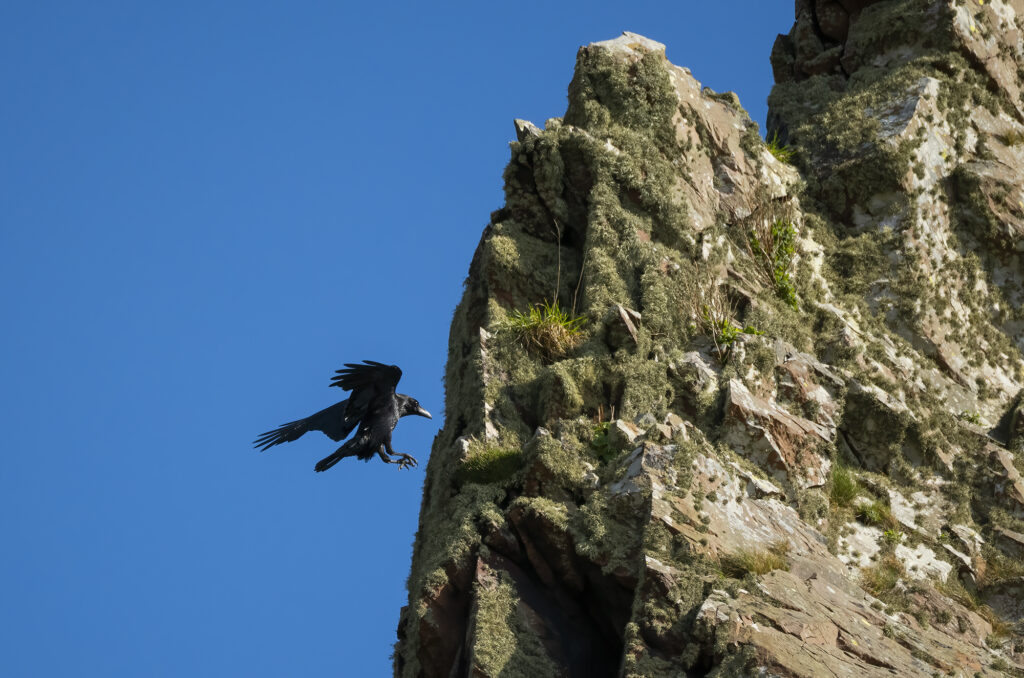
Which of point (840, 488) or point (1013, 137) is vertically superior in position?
point (1013, 137)

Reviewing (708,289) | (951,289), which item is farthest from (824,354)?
(951,289)

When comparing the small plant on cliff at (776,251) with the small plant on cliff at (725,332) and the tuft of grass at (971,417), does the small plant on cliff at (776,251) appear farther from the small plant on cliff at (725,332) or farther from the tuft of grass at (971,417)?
the tuft of grass at (971,417)

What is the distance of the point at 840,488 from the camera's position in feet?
38.8

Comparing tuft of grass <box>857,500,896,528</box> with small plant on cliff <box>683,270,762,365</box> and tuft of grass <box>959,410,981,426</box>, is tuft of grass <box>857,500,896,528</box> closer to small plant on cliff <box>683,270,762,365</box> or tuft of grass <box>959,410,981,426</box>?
small plant on cliff <box>683,270,762,365</box>

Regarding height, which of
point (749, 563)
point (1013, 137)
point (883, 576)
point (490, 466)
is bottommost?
point (749, 563)

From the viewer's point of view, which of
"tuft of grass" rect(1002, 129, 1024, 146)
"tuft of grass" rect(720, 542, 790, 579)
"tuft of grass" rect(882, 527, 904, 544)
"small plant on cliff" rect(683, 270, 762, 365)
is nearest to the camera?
"tuft of grass" rect(720, 542, 790, 579)

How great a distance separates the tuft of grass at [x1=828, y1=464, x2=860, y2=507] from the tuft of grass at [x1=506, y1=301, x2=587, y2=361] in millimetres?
2772

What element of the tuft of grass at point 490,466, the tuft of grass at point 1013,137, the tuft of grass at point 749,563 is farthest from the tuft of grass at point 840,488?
the tuft of grass at point 1013,137

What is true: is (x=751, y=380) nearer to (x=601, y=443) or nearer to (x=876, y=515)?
(x=876, y=515)

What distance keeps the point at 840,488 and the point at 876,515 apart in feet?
1.34

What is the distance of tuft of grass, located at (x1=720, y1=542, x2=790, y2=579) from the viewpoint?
31.3 ft

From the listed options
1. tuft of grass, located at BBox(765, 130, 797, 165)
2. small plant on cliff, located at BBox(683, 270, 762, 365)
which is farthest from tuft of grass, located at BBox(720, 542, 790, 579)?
tuft of grass, located at BBox(765, 130, 797, 165)

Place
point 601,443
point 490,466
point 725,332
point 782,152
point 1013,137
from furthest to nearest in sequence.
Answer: point 1013,137, point 782,152, point 725,332, point 490,466, point 601,443

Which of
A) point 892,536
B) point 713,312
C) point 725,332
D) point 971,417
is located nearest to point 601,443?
point 725,332
